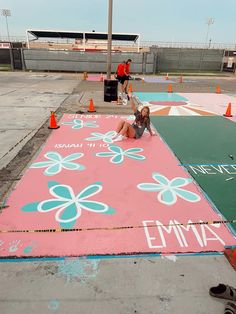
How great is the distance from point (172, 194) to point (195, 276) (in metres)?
1.78

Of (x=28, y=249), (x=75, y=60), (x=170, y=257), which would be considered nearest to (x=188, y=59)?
(x=75, y=60)

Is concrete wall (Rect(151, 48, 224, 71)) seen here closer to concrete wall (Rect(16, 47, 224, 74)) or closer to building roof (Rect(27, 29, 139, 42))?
concrete wall (Rect(16, 47, 224, 74))

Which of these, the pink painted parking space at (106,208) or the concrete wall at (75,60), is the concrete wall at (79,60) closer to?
the concrete wall at (75,60)

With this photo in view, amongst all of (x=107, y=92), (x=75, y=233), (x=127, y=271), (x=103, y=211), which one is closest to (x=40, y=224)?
(x=75, y=233)

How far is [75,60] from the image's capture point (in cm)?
3039

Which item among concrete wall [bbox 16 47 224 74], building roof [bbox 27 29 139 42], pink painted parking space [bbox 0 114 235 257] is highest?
building roof [bbox 27 29 139 42]

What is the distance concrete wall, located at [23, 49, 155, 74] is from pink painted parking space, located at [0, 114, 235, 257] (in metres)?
26.1

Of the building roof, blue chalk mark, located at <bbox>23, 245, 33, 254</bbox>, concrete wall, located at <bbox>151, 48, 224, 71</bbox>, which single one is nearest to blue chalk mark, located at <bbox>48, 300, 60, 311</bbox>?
blue chalk mark, located at <bbox>23, 245, 33, 254</bbox>

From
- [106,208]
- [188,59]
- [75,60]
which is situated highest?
[188,59]

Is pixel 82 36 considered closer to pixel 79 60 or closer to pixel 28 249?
pixel 79 60

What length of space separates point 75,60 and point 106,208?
1152 inches

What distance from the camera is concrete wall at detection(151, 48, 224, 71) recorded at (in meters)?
37.3

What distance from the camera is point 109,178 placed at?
16.7ft

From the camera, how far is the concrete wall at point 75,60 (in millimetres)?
30125
